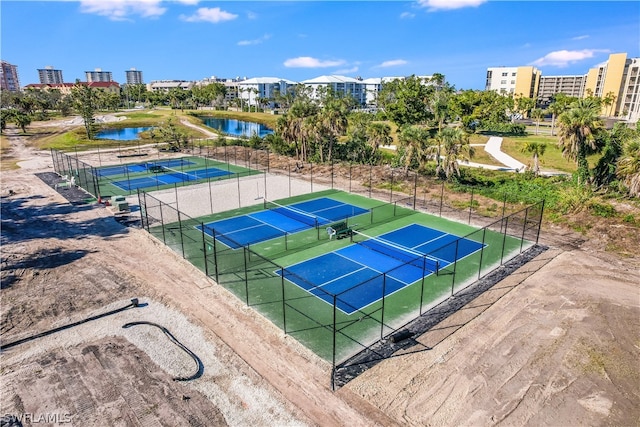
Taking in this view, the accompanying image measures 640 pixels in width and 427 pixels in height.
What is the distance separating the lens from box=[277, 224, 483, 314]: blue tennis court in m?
16.5

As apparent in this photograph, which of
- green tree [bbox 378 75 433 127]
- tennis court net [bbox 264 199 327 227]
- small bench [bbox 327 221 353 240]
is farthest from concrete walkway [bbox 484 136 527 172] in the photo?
small bench [bbox 327 221 353 240]

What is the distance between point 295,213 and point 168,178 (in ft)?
55.0

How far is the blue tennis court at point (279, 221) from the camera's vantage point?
22953 millimetres

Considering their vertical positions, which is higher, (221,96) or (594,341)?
(221,96)

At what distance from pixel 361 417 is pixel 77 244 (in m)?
18.5

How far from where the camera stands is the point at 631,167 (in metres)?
25.2

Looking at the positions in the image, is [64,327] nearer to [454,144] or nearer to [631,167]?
[454,144]

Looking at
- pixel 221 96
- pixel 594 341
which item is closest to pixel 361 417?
pixel 594 341

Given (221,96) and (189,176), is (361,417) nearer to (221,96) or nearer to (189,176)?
(189,176)

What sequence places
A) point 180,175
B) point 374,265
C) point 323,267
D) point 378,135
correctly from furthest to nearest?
1. point 378,135
2. point 180,175
3. point 374,265
4. point 323,267

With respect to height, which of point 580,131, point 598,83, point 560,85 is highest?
point 560,85

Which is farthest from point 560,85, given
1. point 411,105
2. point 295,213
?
point 295,213

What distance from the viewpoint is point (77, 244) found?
21.6 meters

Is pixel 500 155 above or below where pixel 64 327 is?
above
